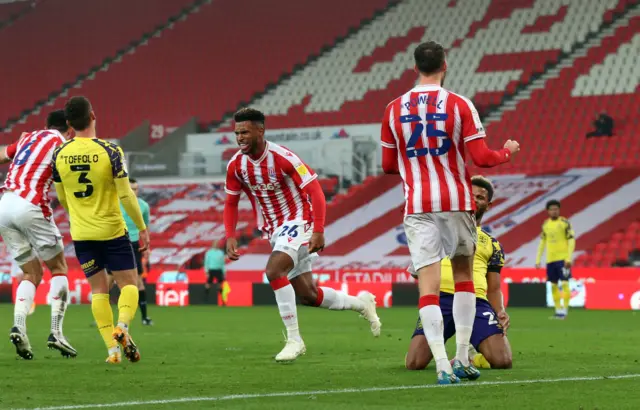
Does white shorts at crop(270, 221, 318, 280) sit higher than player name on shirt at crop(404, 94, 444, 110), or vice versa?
player name on shirt at crop(404, 94, 444, 110)

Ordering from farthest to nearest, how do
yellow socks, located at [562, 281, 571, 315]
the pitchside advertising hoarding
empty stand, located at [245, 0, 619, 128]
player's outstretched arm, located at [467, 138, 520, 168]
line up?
1. empty stand, located at [245, 0, 619, 128]
2. the pitchside advertising hoarding
3. yellow socks, located at [562, 281, 571, 315]
4. player's outstretched arm, located at [467, 138, 520, 168]

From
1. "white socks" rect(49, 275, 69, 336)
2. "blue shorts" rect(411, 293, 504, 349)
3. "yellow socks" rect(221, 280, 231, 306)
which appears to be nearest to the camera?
"blue shorts" rect(411, 293, 504, 349)

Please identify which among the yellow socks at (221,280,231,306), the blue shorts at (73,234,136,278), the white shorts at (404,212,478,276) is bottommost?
the yellow socks at (221,280,231,306)

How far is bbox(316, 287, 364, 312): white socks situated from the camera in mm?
10436

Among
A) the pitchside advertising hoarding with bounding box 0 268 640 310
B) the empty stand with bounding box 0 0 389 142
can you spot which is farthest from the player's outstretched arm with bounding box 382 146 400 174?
the empty stand with bounding box 0 0 389 142

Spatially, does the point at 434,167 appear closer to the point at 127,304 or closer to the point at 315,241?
the point at 315,241

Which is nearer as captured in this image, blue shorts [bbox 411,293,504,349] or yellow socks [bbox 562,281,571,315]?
blue shorts [bbox 411,293,504,349]

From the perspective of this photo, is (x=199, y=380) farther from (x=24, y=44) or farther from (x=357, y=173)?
(x=24, y=44)

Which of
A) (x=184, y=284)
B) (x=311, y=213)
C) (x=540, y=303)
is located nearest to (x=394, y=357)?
(x=311, y=213)

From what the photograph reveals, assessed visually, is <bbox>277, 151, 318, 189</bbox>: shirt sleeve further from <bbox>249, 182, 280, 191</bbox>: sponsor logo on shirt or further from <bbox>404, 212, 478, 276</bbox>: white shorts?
<bbox>404, 212, 478, 276</bbox>: white shorts

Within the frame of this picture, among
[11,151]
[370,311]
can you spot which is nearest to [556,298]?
[370,311]

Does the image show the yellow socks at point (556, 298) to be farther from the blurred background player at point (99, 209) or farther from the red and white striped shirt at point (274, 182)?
the blurred background player at point (99, 209)

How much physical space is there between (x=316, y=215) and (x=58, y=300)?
7.92 ft

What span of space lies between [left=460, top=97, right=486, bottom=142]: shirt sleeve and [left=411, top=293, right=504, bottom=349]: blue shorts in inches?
76.0
